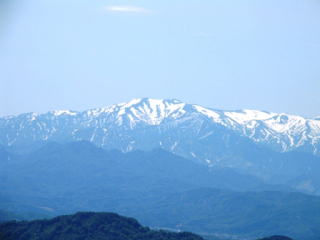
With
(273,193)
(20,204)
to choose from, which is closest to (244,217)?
(273,193)

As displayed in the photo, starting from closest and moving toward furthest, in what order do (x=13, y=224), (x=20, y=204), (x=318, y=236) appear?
(x=13, y=224) → (x=318, y=236) → (x=20, y=204)

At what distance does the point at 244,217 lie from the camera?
18162 centimetres

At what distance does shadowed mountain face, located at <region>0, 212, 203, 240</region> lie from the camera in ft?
212

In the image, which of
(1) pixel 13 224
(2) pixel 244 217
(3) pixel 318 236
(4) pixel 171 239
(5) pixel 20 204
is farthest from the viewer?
(2) pixel 244 217

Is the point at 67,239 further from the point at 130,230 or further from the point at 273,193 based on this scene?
the point at 273,193

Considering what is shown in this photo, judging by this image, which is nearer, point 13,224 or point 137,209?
point 13,224

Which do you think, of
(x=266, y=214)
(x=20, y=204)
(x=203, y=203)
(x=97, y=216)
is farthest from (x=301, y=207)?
(x=97, y=216)

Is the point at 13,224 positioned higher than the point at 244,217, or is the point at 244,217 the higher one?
the point at 244,217

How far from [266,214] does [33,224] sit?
119966mm

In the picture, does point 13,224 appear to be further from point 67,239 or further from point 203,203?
point 203,203

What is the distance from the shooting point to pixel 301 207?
183750 millimetres

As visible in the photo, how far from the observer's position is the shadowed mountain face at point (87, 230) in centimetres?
6462

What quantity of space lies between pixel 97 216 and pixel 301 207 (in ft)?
402

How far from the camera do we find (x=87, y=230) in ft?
216
